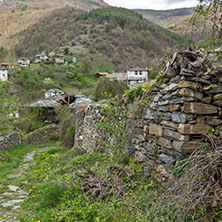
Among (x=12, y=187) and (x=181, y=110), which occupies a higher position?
(x=181, y=110)

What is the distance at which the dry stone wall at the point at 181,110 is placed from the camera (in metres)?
2.65

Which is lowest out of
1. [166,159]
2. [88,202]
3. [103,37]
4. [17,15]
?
[88,202]

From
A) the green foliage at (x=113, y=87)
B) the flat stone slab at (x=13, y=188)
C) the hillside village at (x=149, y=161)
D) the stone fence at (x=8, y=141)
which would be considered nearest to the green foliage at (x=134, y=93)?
the hillside village at (x=149, y=161)

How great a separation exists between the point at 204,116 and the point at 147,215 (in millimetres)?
1622

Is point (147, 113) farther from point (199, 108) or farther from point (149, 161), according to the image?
point (199, 108)

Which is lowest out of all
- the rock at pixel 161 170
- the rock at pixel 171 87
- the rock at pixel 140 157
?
the rock at pixel 140 157

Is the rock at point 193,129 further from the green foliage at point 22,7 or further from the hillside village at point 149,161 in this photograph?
the green foliage at point 22,7

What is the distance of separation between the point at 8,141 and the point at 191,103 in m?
10.0

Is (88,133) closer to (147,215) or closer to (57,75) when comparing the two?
(147,215)

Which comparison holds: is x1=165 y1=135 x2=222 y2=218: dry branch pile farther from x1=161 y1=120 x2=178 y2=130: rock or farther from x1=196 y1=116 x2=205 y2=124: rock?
x1=161 y1=120 x2=178 y2=130: rock

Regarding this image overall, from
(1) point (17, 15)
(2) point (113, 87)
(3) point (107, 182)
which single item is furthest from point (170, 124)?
(1) point (17, 15)

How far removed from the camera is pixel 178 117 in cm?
275

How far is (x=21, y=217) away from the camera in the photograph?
3.39 m

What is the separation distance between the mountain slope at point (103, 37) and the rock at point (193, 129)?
53.5m
